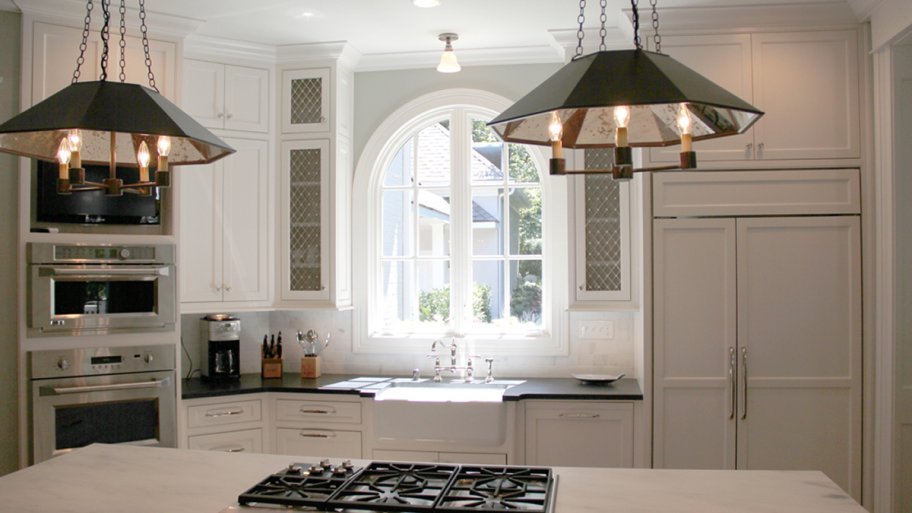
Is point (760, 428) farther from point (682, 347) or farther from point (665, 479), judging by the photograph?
point (665, 479)

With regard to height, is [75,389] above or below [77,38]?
below

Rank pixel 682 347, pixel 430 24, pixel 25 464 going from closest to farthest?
pixel 25 464
pixel 682 347
pixel 430 24

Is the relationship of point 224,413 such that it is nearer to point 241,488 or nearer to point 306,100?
point 306,100

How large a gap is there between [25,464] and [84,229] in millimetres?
1126

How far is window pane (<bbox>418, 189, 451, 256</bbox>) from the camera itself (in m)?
4.91

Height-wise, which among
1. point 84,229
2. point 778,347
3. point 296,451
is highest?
point 84,229

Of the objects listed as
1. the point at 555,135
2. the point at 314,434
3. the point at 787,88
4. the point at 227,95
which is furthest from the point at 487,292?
the point at 555,135

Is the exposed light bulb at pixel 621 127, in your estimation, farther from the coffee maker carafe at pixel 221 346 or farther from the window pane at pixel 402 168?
the coffee maker carafe at pixel 221 346

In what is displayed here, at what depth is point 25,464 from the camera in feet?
12.1

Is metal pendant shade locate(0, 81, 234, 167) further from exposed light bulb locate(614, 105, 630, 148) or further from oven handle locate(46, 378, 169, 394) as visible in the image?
oven handle locate(46, 378, 169, 394)

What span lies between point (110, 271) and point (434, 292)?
73.0 inches

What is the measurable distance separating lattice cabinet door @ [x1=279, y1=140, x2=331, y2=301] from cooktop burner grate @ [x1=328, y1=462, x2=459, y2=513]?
2273mm

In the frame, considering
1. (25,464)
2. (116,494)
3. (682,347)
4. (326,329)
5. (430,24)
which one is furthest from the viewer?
(326,329)

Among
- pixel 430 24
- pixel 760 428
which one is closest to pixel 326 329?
pixel 430 24
